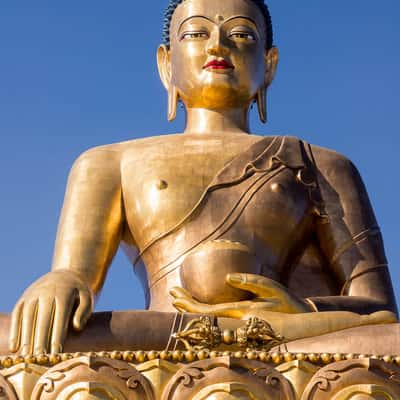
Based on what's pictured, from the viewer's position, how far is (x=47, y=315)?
364 inches

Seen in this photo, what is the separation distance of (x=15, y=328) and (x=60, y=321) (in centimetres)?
28

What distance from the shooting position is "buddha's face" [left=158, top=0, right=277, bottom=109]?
1123 cm

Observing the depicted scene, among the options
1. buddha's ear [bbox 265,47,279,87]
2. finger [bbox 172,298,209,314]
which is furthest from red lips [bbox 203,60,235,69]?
finger [bbox 172,298,209,314]

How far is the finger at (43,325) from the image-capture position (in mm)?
9102

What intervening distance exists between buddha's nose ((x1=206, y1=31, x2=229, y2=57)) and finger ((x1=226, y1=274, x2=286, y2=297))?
1.99 metres

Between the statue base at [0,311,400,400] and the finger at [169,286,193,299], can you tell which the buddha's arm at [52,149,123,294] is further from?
the statue base at [0,311,400,400]

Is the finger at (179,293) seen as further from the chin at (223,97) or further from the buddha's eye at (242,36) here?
the buddha's eye at (242,36)

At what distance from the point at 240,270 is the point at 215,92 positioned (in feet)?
5.75

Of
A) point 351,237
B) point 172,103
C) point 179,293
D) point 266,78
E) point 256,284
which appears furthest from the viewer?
point 266,78

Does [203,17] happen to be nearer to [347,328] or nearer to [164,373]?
[347,328]

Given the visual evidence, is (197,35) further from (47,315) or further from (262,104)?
(47,315)

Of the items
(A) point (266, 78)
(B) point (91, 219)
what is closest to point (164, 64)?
(A) point (266, 78)

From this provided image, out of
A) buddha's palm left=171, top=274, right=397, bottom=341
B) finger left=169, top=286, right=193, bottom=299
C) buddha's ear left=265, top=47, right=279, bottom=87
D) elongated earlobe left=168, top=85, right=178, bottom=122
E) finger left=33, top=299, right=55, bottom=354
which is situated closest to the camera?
finger left=33, top=299, right=55, bottom=354

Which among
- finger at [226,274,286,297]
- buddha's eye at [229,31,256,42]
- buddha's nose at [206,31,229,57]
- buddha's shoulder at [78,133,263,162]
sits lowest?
finger at [226,274,286,297]
